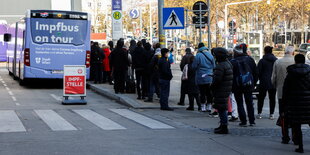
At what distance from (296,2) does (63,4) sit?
98.7 ft

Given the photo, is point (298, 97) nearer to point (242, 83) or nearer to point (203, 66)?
point (242, 83)

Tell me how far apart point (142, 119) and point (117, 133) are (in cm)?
272

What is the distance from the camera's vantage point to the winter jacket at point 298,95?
9727mm

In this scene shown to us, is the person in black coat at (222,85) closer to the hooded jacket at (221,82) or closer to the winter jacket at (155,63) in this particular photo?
the hooded jacket at (221,82)

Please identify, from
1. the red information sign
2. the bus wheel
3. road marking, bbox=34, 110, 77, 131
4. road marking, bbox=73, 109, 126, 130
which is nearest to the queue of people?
the red information sign

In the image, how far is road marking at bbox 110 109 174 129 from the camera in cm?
1308

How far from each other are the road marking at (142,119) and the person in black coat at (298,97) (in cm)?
361

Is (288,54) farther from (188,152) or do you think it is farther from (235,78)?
(188,152)

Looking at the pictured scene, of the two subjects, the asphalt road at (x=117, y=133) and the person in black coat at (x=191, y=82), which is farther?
the person in black coat at (x=191, y=82)

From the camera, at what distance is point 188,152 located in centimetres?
955

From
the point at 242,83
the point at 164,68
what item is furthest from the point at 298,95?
the point at 164,68

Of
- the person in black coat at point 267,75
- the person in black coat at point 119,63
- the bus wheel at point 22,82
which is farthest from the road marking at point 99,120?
the bus wheel at point 22,82

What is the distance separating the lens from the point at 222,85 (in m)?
11.9

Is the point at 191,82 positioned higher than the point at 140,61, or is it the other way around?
the point at 140,61
